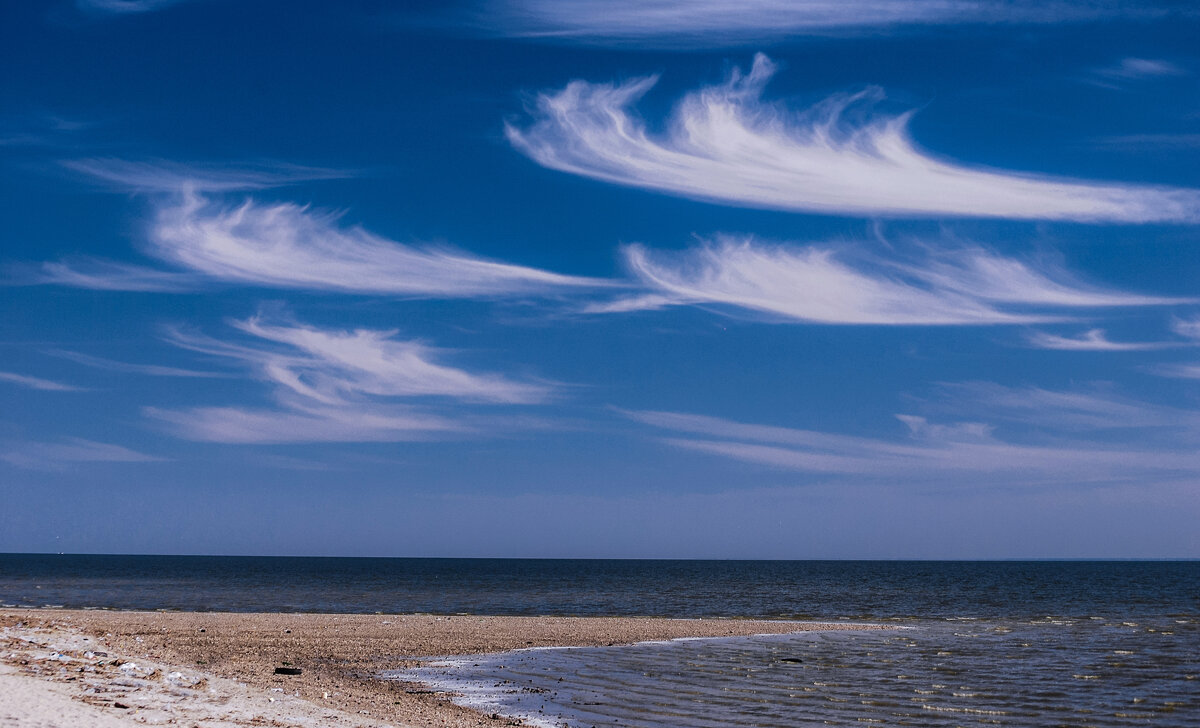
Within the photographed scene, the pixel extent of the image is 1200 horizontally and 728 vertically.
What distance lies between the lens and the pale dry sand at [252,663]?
717 inches

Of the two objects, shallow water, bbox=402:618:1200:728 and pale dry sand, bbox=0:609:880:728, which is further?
shallow water, bbox=402:618:1200:728

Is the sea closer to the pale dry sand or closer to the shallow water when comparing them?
the shallow water

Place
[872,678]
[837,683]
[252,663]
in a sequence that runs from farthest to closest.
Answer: [872,678] → [837,683] → [252,663]

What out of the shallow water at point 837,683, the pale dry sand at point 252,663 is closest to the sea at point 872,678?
the shallow water at point 837,683

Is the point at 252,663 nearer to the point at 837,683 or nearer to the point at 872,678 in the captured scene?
the point at 837,683

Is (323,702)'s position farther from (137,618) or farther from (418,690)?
(137,618)

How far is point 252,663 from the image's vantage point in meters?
27.1

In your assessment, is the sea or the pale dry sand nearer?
the pale dry sand

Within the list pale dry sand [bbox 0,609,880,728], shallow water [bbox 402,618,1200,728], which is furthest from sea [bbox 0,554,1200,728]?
pale dry sand [bbox 0,609,880,728]

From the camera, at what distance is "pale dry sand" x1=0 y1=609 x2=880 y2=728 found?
18.2 m

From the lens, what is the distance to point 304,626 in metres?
43.0

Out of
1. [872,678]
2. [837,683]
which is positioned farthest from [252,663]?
[872,678]

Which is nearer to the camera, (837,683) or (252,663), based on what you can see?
(252,663)

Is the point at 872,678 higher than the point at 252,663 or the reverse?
the reverse
